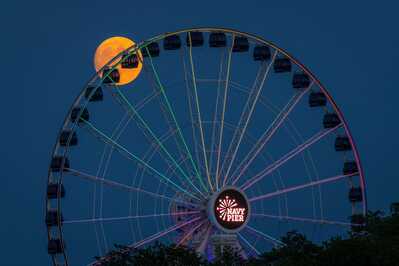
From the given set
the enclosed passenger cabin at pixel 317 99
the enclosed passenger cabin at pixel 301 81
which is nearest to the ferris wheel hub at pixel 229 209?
the enclosed passenger cabin at pixel 301 81

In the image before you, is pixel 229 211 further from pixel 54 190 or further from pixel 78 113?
pixel 78 113

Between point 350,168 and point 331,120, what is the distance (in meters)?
2.00

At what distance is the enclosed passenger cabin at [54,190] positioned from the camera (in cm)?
5294

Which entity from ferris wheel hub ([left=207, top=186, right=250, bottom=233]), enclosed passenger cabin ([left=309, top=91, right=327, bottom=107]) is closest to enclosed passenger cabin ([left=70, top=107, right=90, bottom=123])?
ferris wheel hub ([left=207, top=186, right=250, bottom=233])

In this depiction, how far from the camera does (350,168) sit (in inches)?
2229

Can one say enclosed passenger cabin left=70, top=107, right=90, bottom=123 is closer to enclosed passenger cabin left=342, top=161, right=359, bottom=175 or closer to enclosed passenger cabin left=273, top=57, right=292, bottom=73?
enclosed passenger cabin left=273, top=57, right=292, bottom=73

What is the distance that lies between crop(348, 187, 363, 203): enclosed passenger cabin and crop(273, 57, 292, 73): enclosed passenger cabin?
5.33 m

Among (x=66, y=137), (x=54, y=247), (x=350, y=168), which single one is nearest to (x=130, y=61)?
(x=66, y=137)

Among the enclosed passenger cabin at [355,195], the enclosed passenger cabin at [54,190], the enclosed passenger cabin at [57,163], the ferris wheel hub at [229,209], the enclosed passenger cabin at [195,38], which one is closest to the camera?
the ferris wheel hub at [229,209]

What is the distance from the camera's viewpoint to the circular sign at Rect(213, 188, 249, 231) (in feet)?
172

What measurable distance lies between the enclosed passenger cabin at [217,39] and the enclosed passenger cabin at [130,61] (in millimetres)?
3508

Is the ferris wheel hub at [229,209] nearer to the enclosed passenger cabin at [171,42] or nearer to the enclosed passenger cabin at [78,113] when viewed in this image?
the enclosed passenger cabin at [78,113]

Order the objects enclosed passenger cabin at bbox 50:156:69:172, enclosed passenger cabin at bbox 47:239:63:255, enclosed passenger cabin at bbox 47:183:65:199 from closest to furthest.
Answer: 1. enclosed passenger cabin at bbox 47:239:63:255
2. enclosed passenger cabin at bbox 47:183:65:199
3. enclosed passenger cabin at bbox 50:156:69:172

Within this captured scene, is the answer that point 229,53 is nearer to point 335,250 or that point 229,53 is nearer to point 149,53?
point 149,53
